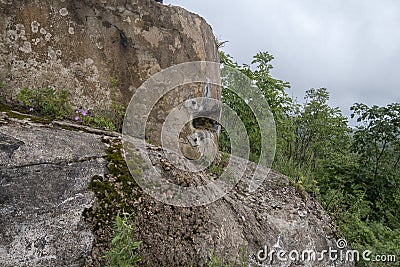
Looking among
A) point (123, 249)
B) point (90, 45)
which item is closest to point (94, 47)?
point (90, 45)

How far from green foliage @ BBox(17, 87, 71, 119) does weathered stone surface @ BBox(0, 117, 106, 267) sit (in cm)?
81

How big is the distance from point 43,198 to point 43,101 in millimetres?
1499

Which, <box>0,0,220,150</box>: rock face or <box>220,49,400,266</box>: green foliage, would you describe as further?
<box>220,49,400,266</box>: green foliage

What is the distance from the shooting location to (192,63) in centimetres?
450

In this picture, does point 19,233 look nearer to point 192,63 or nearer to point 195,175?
point 195,175

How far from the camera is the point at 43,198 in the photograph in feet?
8.00

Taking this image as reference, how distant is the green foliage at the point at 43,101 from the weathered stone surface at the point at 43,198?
81 cm

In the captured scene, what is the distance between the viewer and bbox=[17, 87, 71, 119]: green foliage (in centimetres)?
362

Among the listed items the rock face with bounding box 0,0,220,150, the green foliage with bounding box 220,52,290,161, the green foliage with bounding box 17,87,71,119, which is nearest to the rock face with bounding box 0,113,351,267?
the green foliage with bounding box 17,87,71,119

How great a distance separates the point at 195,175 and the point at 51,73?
178cm

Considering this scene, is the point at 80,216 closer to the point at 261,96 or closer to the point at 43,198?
the point at 43,198

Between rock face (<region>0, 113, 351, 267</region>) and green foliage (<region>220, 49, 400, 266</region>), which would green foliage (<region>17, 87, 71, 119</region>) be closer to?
rock face (<region>0, 113, 351, 267</region>)

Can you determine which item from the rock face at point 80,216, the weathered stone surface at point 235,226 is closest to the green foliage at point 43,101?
the rock face at point 80,216

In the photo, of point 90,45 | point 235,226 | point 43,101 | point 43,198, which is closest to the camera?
point 43,198
